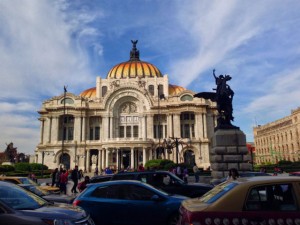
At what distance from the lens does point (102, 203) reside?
26.1 ft

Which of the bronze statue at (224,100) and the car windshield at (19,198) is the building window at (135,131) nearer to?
the bronze statue at (224,100)

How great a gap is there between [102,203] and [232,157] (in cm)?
1322

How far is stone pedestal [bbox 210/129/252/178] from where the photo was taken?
19.0 metres

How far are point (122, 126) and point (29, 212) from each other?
178 ft

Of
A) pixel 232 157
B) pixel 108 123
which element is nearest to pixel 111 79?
pixel 108 123

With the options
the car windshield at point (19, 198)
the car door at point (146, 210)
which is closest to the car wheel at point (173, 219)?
the car door at point (146, 210)

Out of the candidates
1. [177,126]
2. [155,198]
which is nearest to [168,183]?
[155,198]

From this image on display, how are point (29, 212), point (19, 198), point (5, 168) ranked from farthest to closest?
point (5, 168), point (19, 198), point (29, 212)

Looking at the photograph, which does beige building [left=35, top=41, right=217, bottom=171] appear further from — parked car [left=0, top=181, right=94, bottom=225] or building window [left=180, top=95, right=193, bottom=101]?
parked car [left=0, top=181, right=94, bottom=225]

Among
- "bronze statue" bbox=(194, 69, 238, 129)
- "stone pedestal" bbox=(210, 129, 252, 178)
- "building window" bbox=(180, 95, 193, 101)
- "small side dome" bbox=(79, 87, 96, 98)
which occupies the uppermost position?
"small side dome" bbox=(79, 87, 96, 98)

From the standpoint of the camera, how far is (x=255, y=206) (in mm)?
4785

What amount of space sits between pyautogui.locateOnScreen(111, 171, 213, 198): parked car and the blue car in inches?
116

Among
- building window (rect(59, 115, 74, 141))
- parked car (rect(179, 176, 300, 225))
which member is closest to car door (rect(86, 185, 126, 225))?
parked car (rect(179, 176, 300, 225))

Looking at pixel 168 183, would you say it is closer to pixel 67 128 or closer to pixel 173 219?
pixel 173 219
